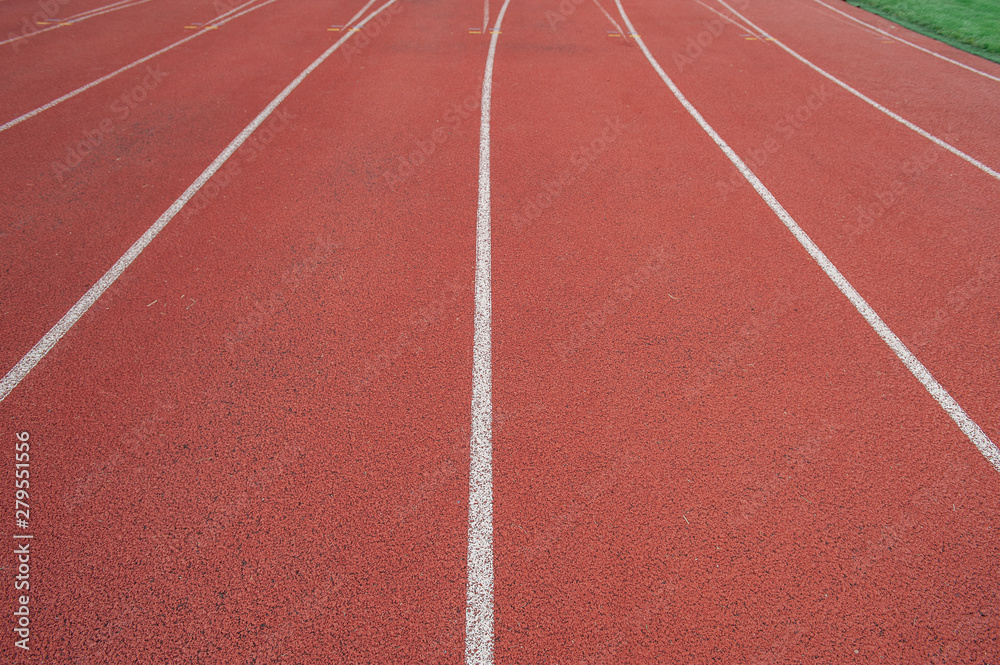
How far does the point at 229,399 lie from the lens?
11.0 feet

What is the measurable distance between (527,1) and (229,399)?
43.1 ft

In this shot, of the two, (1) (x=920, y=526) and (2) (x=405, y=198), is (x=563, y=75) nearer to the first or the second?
(2) (x=405, y=198)

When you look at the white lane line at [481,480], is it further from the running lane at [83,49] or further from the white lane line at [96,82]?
the running lane at [83,49]

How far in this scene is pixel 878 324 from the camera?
4.02 metres

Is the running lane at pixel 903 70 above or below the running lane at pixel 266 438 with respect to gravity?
above

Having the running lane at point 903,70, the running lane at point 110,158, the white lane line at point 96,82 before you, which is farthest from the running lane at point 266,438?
the running lane at point 903,70

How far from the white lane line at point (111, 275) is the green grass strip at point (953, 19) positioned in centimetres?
1366
